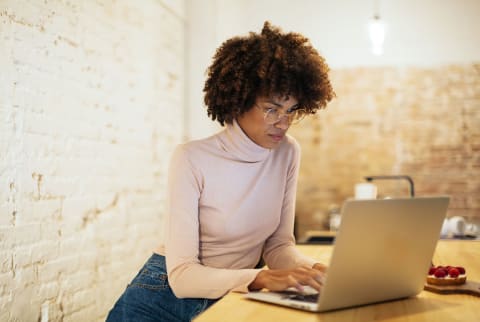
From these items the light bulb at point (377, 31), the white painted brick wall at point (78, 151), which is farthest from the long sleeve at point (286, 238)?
the light bulb at point (377, 31)

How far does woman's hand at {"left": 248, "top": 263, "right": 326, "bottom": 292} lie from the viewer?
1437mm

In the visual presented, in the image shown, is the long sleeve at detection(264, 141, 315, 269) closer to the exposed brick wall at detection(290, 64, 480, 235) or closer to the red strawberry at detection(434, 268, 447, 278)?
the red strawberry at detection(434, 268, 447, 278)

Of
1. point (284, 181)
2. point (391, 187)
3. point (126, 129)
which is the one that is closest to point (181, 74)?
point (126, 129)

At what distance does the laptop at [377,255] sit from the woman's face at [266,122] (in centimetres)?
58

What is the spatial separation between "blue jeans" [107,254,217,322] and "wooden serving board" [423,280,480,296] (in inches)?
26.5

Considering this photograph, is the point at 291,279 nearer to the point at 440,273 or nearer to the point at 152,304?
the point at 440,273

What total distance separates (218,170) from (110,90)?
188cm

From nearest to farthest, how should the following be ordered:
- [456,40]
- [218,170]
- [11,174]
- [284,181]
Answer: [218,170], [284,181], [11,174], [456,40]

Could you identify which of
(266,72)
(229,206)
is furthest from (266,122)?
(229,206)

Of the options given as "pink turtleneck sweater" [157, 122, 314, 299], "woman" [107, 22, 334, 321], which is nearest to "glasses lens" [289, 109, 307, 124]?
"woman" [107, 22, 334, 321]

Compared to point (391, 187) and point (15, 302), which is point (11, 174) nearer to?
point (15, 302)

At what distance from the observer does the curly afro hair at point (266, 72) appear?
1821 millimetres

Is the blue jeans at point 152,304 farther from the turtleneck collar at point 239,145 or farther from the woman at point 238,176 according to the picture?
the turtleneck collar at point 239,145

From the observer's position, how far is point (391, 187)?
17.7 ft
